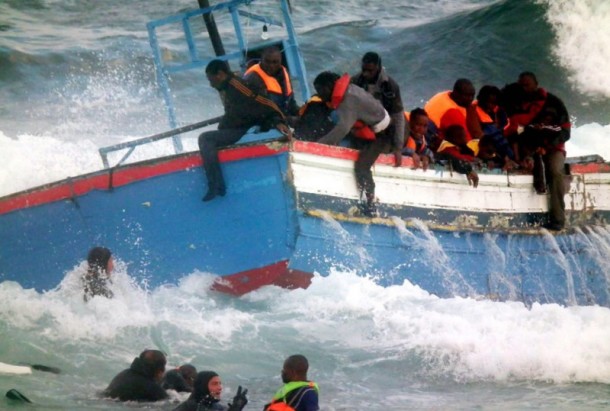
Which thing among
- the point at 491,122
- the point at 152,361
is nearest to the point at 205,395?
the point at 152,361

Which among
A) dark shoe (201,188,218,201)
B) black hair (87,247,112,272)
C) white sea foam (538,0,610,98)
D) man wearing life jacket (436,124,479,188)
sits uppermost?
white sea foam (538,0,610,98)

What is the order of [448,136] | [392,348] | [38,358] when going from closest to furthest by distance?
[38,358], [392,348], [448,136]

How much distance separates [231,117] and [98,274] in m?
1.88

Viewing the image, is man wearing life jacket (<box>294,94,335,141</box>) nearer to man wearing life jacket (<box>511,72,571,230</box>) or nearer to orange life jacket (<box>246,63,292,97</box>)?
orange life jacket (<box>246,63,292,97</box>)

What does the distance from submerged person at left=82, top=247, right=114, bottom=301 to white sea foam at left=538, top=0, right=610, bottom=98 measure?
59.6 ft

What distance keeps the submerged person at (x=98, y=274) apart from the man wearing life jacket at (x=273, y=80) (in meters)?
2.16

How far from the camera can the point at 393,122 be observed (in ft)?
31.6

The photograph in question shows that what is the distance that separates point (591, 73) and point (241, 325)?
18.3m

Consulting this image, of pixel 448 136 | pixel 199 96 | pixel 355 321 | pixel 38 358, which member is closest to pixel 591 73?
pixel 199 96

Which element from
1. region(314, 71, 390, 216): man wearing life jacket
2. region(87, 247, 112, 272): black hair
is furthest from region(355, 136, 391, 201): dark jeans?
region(87, 247, 112, 272): black hair

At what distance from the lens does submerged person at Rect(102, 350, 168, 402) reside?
7.19 m

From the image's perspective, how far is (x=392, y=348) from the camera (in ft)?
29.1

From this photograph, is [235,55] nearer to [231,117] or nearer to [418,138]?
[231,117]

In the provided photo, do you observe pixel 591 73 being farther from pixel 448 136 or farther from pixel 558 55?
pixel 448 136
